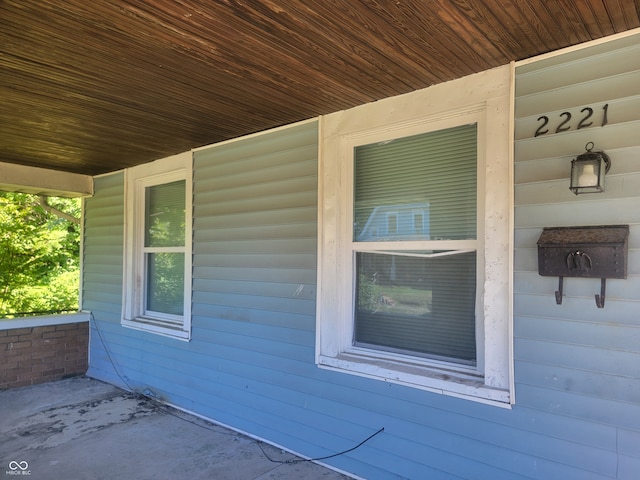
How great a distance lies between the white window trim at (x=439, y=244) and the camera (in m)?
2.08

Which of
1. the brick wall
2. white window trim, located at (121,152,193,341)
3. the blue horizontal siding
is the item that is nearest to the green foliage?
the brick wall

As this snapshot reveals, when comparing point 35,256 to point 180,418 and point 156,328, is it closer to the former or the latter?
point 156,328

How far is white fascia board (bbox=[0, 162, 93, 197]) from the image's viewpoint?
14.4ft

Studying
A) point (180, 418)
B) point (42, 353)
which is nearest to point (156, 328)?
point (180, 418)

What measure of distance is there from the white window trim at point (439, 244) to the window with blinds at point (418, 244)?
0.18ft

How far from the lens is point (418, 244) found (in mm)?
2475

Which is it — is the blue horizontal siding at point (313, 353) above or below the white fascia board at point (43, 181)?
below

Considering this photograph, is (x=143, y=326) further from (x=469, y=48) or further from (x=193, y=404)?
(x=469, y=48)

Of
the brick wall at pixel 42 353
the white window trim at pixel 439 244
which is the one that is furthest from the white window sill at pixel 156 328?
the white window trim at pixel 439 244

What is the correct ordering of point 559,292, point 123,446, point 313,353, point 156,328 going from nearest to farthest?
point 559,292, point 313,353, point 123,446, point 156,328

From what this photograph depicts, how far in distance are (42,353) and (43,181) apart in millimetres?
1913

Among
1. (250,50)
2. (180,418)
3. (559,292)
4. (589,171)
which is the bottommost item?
(180,418)

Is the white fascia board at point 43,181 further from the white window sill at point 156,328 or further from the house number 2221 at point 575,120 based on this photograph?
the house number 2221 at point 575,120

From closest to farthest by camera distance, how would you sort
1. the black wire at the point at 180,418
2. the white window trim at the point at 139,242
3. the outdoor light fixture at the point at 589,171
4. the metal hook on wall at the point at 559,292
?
the outdoor light fixture at the point at 589,171, the metal hook on wall at the point at 559,292, the black wire at the point at 180,418, the white window trim at the point at 139,242
